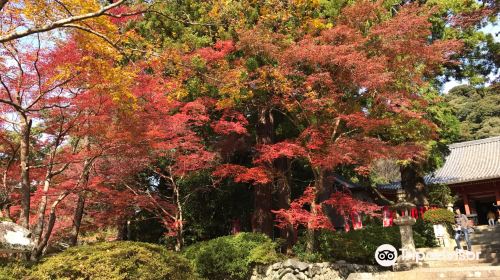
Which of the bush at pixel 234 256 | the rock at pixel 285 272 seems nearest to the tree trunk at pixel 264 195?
the bush at pixel 234 256

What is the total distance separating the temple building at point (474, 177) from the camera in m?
21.1

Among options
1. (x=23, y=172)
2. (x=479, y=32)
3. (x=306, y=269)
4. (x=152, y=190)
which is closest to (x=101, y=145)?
(x=23, y=172)

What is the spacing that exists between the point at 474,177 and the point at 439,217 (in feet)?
25.8

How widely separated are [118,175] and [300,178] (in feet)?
26.4

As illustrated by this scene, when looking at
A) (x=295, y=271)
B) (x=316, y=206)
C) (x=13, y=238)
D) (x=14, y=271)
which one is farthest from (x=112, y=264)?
(x=316, y=206)

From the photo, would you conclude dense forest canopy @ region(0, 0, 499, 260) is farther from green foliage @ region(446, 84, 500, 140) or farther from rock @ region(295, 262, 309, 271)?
green foliage @ region(446, 84, 500, 140)

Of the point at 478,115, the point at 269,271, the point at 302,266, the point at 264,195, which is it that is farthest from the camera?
the point at 478,115

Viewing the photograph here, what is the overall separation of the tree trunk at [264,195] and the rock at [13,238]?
25.5 ft

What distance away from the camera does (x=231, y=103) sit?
1166 centimetres

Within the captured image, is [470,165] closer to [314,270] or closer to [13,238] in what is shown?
[314,270]

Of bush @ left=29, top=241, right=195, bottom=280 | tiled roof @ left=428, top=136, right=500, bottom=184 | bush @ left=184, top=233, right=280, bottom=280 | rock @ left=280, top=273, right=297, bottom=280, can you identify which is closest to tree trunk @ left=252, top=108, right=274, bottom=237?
bush @ left=184, top=233, right=280, bottom=280

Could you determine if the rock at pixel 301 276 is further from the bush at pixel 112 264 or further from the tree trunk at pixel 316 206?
the bush at pixel 112 264

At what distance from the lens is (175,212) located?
1379 cm

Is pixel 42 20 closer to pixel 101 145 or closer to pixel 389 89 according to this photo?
pixel 101 145
